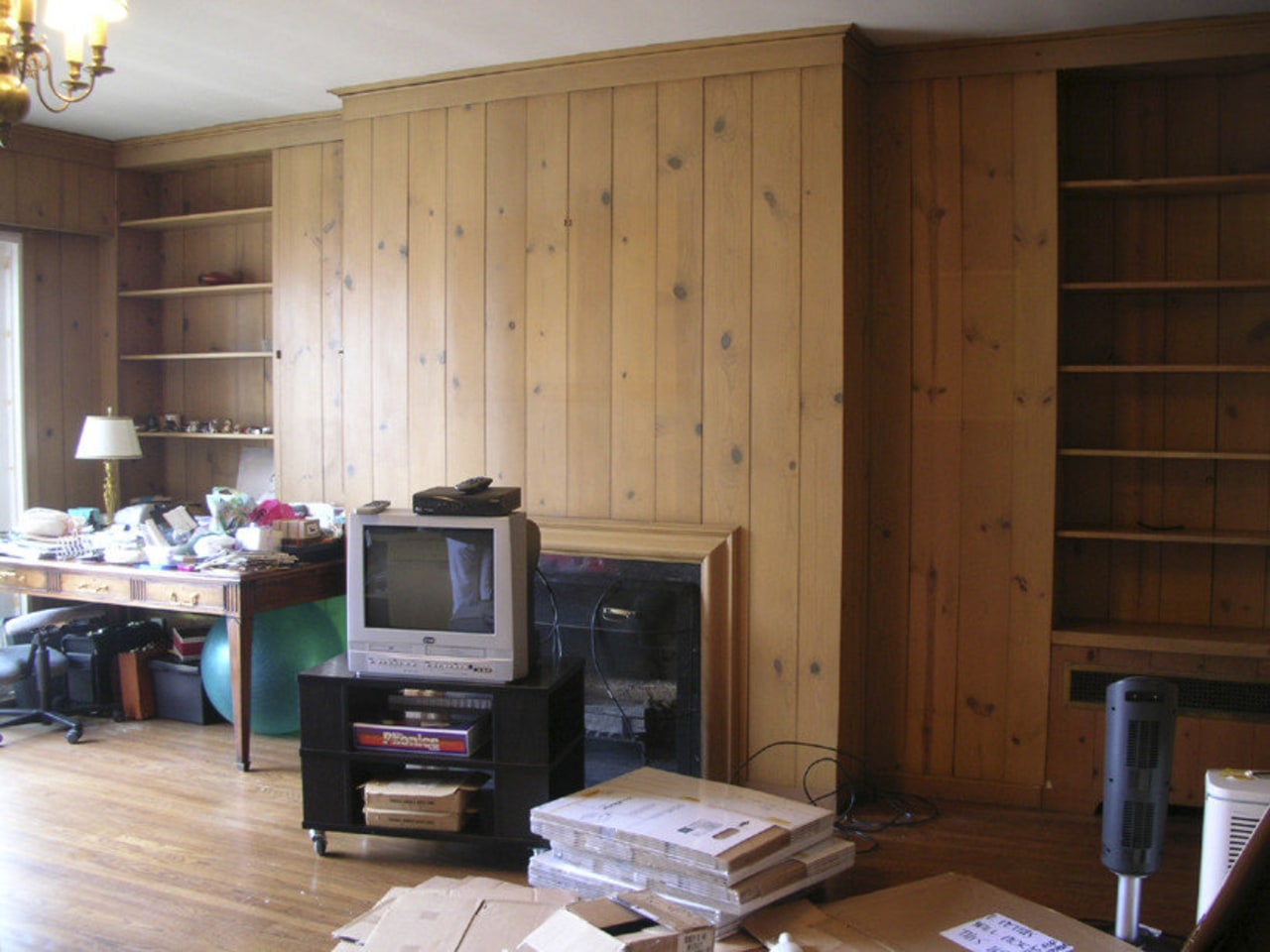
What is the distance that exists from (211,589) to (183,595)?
0.48 ft

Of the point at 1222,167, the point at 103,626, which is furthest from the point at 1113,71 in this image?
the point at 103,626

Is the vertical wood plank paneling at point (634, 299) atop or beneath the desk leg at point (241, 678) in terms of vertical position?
atop

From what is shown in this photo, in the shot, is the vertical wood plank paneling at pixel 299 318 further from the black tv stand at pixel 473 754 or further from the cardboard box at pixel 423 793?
the cardboard box at pixel 423 793


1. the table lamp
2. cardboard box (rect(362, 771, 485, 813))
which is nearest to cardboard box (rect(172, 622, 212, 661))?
the table lamp

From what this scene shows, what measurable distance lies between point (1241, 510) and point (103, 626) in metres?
4.48

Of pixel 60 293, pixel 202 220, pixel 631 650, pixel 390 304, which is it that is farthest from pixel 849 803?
pixel 60 293

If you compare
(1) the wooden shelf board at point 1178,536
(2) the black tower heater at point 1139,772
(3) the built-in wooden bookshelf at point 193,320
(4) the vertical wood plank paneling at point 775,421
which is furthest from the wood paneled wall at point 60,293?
(2) the black tower heater at point 1139,772

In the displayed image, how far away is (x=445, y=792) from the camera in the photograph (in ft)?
10.3

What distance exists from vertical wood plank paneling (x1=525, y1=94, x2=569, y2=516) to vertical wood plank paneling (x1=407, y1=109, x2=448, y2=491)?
36cm

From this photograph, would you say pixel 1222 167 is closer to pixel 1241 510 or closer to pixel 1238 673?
pixel 1241 510

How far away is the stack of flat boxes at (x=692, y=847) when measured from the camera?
99.2 inches

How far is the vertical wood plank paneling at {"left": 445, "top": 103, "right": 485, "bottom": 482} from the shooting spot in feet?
13.1

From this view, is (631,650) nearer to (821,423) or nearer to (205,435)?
(821,423)

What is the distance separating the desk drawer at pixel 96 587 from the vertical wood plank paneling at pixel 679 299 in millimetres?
2060
